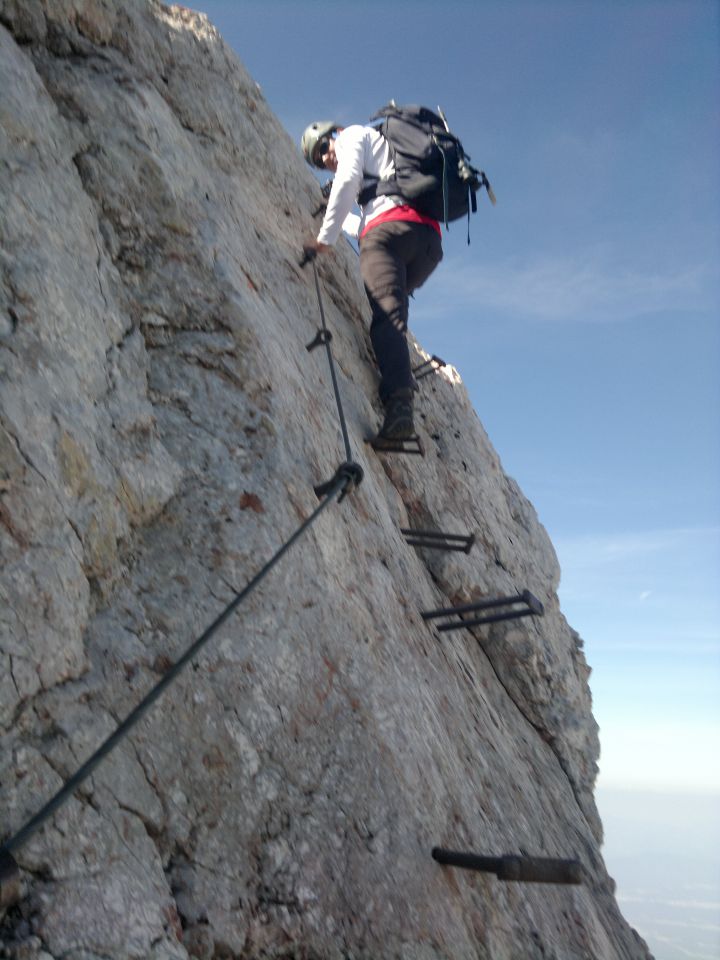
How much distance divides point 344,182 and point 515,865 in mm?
6028

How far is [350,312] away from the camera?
7.90m

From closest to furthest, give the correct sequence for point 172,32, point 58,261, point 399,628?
point 58,261 → point 399,628 → point 172,32

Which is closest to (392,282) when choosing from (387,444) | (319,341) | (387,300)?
(387,300)

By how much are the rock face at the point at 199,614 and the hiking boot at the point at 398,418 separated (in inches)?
12.3

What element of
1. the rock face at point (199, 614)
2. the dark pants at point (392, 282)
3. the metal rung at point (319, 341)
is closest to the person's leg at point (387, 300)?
the dark pants at point (392, 282)

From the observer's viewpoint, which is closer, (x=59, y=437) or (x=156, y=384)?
(x=59, y=437)

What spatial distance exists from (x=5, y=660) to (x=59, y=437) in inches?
45.0

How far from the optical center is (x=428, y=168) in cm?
721

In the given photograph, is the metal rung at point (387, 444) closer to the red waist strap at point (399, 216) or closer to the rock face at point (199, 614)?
the rock face at point (199, 614)

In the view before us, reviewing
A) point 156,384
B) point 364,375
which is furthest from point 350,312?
point 156,384

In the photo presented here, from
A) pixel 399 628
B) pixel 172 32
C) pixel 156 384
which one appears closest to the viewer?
pixel 156 384

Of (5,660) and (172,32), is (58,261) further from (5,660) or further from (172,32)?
(172,32)

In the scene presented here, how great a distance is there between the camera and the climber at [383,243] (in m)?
6.97

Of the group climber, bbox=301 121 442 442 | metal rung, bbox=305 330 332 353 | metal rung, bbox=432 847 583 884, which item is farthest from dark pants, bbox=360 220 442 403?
metal rung, bbox=432 847 583 884
